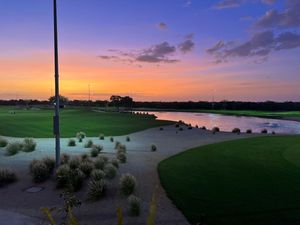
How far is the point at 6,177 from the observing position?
11.8 metres

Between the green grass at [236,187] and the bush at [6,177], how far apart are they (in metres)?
5.11

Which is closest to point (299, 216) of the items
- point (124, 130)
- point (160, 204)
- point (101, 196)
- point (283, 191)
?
point (283, 191)

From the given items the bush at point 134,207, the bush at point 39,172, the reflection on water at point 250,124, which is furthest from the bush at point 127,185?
the reflection on water at point 250,124

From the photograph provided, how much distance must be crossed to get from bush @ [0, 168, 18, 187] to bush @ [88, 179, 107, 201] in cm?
336

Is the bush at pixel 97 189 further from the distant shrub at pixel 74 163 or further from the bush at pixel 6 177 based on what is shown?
the bush at pixel 6 177

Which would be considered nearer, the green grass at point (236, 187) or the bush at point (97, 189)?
the green grass at point (236, 187)

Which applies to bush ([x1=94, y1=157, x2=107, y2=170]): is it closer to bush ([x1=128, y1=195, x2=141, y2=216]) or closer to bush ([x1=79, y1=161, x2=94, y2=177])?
bush ([x1=79, y1=161, x2=94, y2=177])

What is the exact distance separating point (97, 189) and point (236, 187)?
13.9 feet

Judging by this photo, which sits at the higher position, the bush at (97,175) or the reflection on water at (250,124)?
the bush at (97,175)

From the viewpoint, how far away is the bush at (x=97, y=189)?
988 centimetres

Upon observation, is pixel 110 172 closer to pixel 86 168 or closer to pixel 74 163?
pixel 86 168

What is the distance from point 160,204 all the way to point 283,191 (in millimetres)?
3650

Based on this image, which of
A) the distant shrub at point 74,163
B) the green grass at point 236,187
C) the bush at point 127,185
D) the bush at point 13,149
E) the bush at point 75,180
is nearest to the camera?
the green grass at point 236,187

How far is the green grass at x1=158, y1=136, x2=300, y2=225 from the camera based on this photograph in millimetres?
8406
